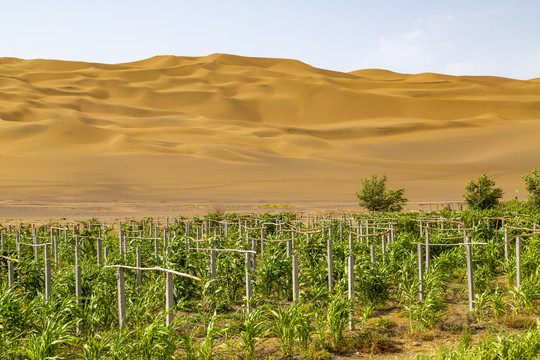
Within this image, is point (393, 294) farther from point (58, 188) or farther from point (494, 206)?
point (58, 188)

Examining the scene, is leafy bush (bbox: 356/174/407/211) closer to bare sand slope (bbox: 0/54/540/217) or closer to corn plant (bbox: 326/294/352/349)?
bare sand slope (bbox: 0/54/540/217)

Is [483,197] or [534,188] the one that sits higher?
[534,188]

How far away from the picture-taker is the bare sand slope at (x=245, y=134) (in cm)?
6169

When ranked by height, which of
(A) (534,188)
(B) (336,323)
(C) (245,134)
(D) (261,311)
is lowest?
(B) (336,323)

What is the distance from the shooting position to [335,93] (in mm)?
141375

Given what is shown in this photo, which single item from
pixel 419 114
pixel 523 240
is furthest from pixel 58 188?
pixel 419 114

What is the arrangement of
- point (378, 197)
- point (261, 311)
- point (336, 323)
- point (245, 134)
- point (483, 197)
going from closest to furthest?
point (261, 311), point (336, 323), point (483, 197), point (378, 197), point (245, 134)

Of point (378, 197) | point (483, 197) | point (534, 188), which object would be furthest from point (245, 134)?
point (534, 188)

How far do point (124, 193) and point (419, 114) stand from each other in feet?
291

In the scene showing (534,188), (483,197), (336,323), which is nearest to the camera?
(336,323)

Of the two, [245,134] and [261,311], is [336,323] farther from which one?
[245,134]

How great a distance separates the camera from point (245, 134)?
101 m

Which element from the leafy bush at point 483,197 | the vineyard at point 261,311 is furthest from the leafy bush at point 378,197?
the vineyard at point 261,311

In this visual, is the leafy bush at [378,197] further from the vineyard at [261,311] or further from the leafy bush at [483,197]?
the vineyard at [261,311]
